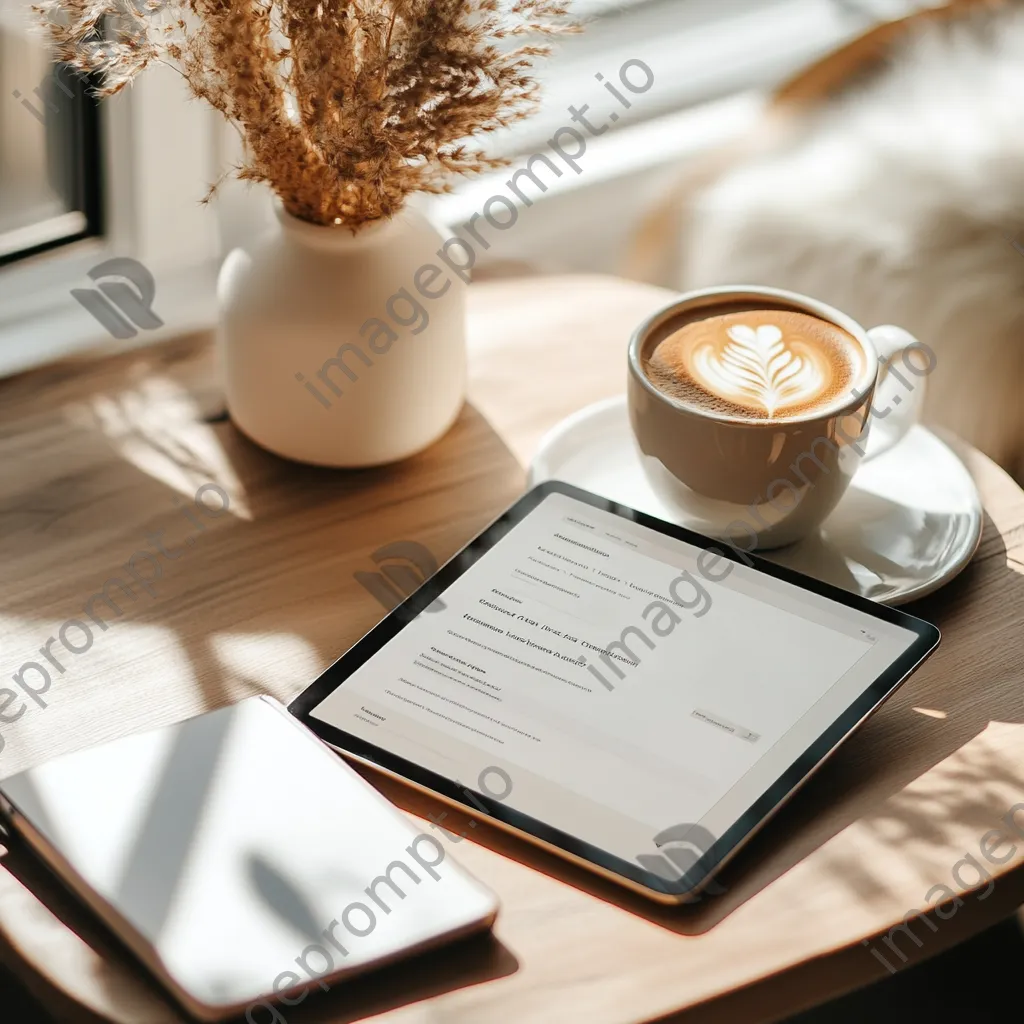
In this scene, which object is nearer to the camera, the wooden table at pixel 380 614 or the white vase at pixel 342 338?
the wooden table at pixel 380 614

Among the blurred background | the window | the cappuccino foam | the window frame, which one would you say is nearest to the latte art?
the cappuccino foam

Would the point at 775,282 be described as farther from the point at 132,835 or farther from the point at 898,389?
the point at 132,835

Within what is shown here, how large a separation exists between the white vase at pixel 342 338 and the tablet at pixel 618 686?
12cm

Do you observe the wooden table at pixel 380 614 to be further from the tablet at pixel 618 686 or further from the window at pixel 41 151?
the window at pixel 41 151

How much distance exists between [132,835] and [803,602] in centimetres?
37

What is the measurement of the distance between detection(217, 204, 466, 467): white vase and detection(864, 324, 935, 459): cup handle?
0.26 meters

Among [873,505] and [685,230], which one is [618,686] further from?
[685,230]

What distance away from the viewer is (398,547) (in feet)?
2.74

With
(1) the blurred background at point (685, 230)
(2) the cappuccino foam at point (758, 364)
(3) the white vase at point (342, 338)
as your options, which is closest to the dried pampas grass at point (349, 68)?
(3) the white vase at point (342, 338)

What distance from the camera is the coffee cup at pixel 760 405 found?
0.77 meters

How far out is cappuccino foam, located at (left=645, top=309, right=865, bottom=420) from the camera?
0.79 metres

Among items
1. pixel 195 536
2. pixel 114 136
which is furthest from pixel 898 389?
pixel 114 136

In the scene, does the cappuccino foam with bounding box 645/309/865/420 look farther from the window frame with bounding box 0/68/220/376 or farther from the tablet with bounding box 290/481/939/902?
the window frame with bounding box 0/68/220/376

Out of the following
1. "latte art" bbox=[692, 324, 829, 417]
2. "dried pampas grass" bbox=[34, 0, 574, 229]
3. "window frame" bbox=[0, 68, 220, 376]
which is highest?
"dried pampas grass" bbox=[34, 0, 574, 229]
